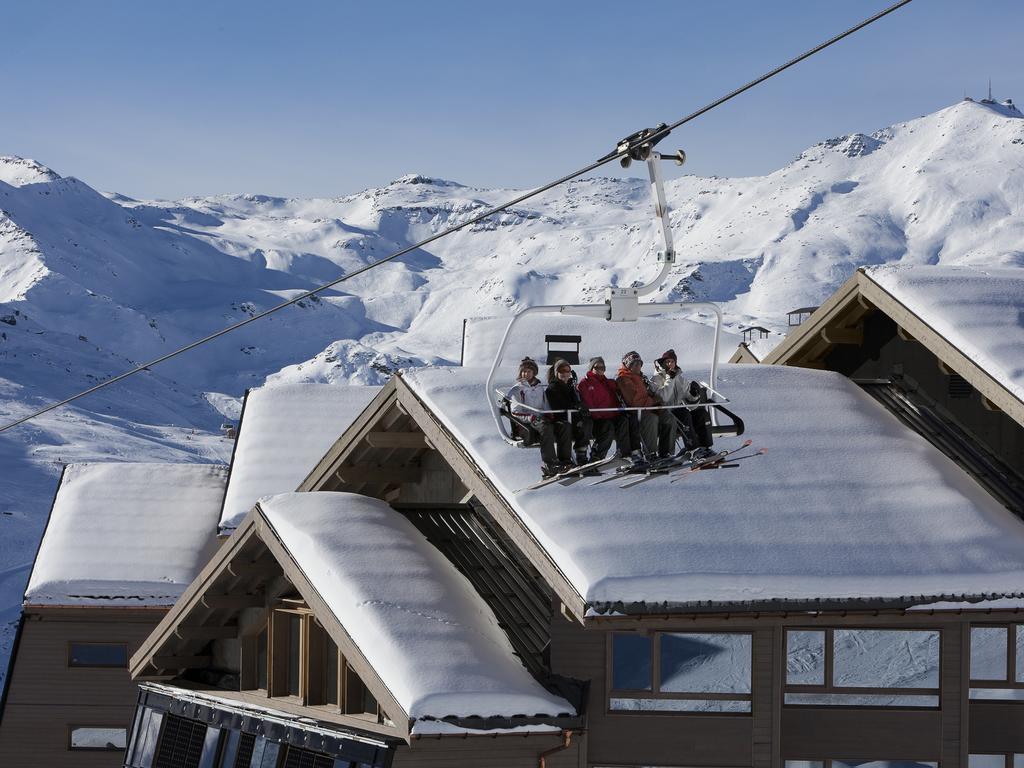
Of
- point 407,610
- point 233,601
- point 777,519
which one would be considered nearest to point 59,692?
point 233,601

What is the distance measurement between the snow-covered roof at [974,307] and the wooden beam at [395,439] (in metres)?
7.98

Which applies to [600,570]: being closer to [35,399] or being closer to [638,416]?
[638,416]

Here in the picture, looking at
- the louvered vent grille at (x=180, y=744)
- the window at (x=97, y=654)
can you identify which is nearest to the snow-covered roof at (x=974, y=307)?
the louvered vent grille at (x=180, y=744)

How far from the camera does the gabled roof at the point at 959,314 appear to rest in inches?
890

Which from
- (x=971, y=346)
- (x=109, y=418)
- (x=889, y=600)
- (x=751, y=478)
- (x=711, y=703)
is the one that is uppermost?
(x=109, y=418)

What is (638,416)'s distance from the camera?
21281 millimetres

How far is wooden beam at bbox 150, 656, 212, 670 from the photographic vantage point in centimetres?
2580

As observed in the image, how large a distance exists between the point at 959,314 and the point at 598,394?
6404 millimetres

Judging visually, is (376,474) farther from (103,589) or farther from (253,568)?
(103,589)

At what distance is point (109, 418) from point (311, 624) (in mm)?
146040

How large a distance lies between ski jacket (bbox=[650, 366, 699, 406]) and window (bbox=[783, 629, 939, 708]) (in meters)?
3.74

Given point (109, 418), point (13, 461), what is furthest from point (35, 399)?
point (13, 461)

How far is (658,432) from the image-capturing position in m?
21.5

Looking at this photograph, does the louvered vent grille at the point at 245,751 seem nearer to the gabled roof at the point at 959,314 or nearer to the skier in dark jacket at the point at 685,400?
the skier in dark jacket at the point at 685,400
